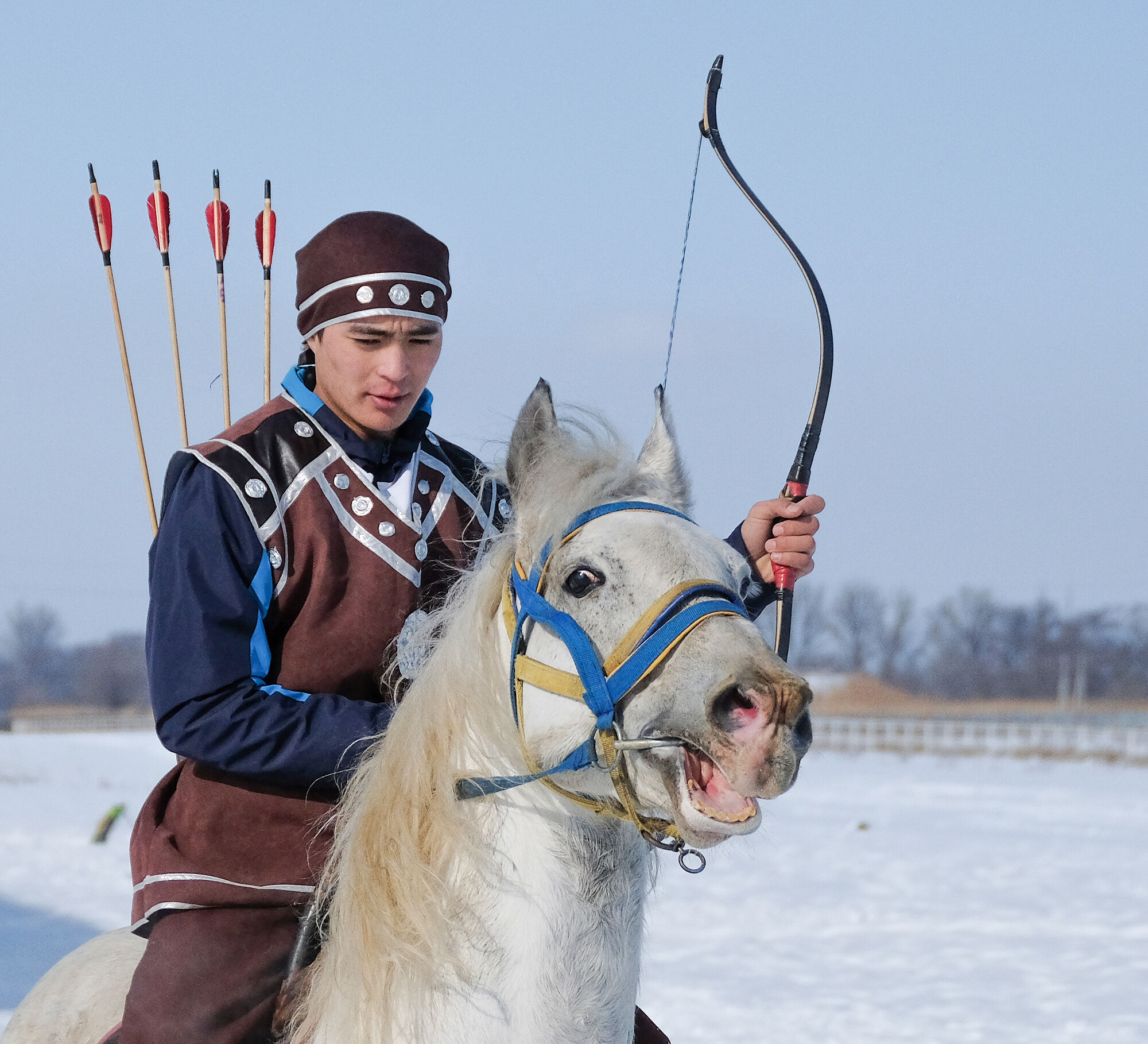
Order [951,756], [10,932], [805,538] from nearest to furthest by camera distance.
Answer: [805,538] < [10,932] < [951,756]

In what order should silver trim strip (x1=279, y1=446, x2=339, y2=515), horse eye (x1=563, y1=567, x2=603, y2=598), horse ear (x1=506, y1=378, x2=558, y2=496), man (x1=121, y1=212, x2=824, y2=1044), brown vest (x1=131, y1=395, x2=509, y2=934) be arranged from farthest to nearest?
1. silver trim strip (x1=279, y1=446, x2=339, y2=515)
2. brown vest (x1=131, y1=395, x2=509, y2=934)
3. man (x1=121, y1=212, x2=824, y2=1044)
4. horse ear (x1=506, y1=378, x2=558, y2=496)
5. horse eye (x1=563, y1=567, x2=603, y2=598)

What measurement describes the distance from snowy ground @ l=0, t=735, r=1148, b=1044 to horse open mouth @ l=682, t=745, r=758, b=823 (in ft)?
1.36

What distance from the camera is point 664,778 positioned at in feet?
6.82

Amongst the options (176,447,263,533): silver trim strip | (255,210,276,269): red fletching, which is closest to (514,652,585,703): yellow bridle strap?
(176,447,263,533): silver trim strip

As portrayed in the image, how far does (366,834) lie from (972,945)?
8.47 m

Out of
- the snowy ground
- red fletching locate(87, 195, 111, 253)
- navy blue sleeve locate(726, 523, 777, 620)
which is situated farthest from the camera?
the snowy ground

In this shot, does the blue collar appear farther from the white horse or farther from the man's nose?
the white horse

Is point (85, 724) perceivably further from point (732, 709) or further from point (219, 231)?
point (732, 709)

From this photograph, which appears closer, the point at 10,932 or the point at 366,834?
the point at 366,834

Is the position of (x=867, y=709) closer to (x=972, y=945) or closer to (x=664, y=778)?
(x=972, y=945)

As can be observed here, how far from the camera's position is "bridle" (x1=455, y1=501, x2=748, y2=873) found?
2.09 metres

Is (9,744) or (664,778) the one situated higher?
(664,778)

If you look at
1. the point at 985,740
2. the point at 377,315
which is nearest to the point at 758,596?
the point at 377,315

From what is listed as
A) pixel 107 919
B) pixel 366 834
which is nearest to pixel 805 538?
pixel 366 834
